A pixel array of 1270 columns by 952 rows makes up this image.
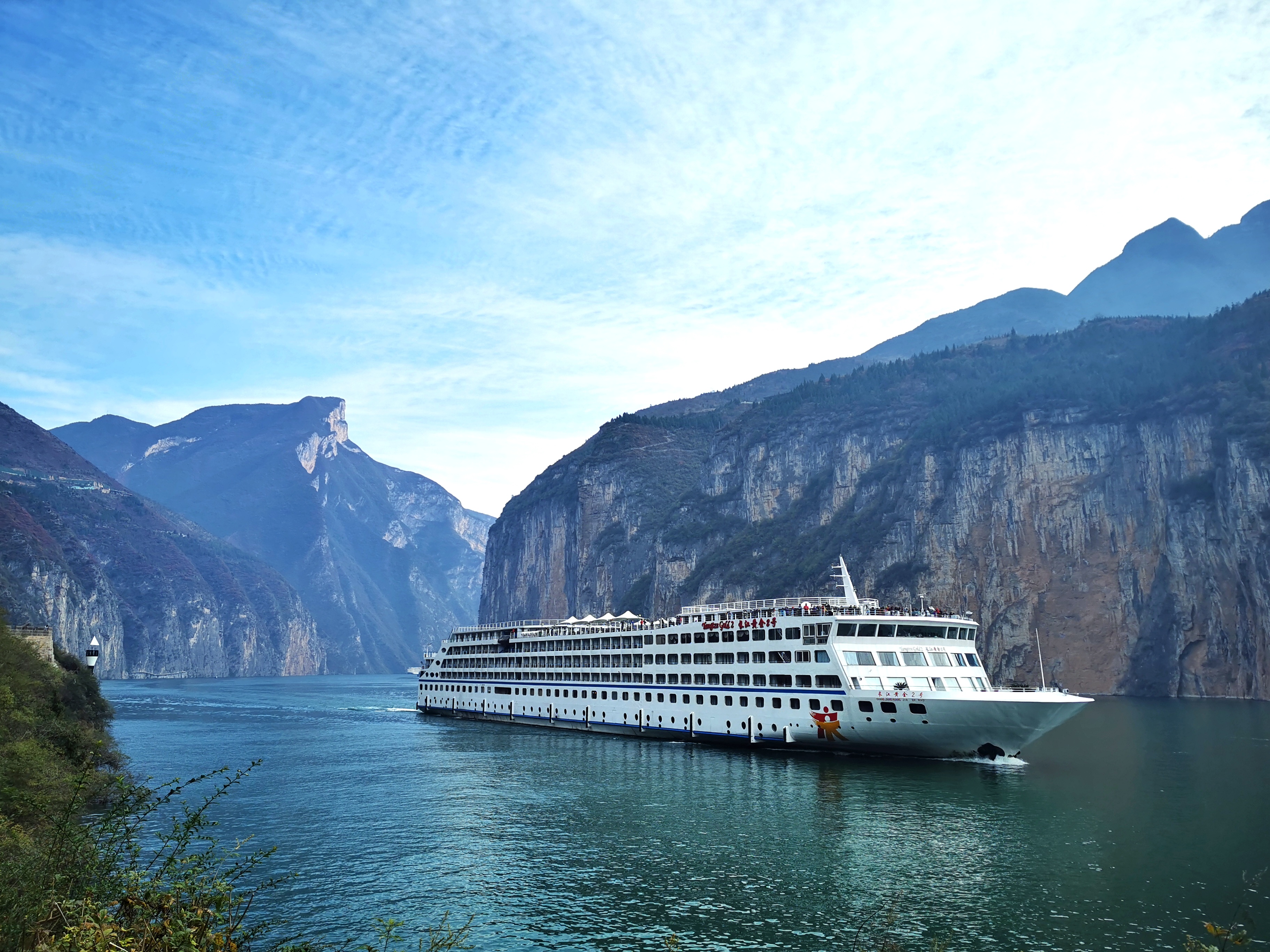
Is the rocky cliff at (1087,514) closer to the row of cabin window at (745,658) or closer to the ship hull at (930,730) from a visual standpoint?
the row of cabin window at (745,658)

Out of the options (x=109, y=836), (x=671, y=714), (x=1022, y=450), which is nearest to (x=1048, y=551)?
(x=1022, y=450)

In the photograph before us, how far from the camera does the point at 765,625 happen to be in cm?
6425

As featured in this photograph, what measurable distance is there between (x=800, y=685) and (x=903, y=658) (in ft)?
24.7

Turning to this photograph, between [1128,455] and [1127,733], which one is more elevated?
[1128,455]

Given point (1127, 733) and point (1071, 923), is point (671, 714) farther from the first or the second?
point (1071, 923)

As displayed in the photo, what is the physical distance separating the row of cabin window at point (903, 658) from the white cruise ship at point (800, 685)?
7 centimetres

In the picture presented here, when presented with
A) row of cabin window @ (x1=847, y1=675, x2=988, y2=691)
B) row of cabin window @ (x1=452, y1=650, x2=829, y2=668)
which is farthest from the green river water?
row of cabin window @ (x1=452, y1=650, x2=829, y2=668)

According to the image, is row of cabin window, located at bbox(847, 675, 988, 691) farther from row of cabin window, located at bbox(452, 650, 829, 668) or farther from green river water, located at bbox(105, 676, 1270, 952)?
green river water, located at bbox(105, 676, 1270, 952)

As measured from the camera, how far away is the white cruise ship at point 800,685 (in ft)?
175

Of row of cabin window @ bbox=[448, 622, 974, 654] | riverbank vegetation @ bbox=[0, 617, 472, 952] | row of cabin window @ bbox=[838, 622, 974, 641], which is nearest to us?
riverbank vegetation @ bbox=[0, 617, 472, 952]

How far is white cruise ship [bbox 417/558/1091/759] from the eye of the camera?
53.3 m

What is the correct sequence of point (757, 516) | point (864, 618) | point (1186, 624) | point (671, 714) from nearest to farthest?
point (864, 618), point (671, 714), point (1186, 624), point (757, 516)

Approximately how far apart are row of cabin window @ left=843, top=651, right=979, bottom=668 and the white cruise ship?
2.8 inches

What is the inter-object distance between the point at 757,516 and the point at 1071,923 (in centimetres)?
16628
